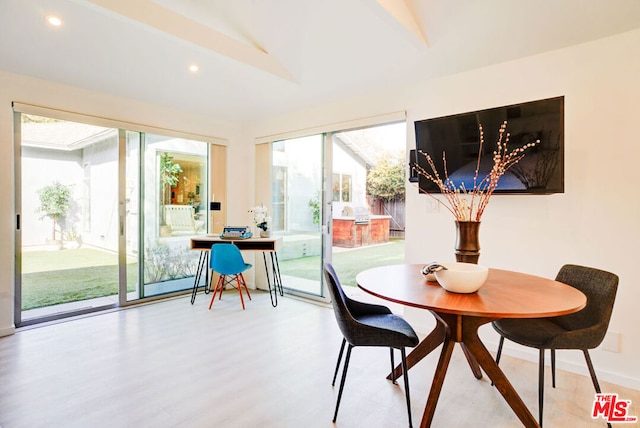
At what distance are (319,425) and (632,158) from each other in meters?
2.64

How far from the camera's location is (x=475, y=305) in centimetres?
152

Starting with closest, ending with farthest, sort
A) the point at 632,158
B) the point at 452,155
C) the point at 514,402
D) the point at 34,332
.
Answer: the point at 514,402 < the point at 632,158 < the point at 452,155 < the point at 34,332

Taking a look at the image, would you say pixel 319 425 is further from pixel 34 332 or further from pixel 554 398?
pixel 34 332

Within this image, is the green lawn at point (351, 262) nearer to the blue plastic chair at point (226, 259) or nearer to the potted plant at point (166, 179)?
the blue plastic chair at point (226, 259)

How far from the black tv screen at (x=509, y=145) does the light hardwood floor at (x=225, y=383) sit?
142 cm

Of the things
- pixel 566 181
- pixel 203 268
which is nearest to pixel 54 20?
pixel 203 268

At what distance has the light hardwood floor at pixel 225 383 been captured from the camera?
1904 mm

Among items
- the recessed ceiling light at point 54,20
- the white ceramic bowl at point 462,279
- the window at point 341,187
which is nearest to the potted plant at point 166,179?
the recessed ceiling light at point 54,20

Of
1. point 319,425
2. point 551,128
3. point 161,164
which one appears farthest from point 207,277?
point 551,128

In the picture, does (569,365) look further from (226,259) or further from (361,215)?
(361,215)

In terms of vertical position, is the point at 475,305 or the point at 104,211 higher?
the point at 104,211

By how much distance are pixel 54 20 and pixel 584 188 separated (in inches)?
156

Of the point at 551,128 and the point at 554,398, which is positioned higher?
the point at 551,128

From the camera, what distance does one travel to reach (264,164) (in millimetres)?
4754
